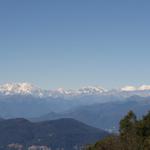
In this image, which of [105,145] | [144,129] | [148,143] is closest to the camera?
[148,143]

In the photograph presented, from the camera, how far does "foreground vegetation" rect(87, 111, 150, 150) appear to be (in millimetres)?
100000

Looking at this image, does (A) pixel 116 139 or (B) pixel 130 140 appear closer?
(B) pixel 130 140

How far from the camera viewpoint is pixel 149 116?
424 ft

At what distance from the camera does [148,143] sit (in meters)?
97.6

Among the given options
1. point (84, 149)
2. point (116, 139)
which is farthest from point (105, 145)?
point (84, 149)

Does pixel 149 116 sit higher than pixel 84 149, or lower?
higher

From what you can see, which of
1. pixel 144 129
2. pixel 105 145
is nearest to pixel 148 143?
pixel 105 145

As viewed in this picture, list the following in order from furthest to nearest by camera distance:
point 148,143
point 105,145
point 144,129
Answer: point 144,129 → point 105,145 → point 148,143

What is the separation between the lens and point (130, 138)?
103875 mm

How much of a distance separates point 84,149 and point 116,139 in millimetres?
15491

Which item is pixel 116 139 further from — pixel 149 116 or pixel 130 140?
pixel 149 116

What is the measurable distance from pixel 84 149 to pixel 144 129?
59.0ft

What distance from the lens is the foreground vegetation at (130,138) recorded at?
10000 centimetres

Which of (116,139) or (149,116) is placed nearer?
(116,139)
